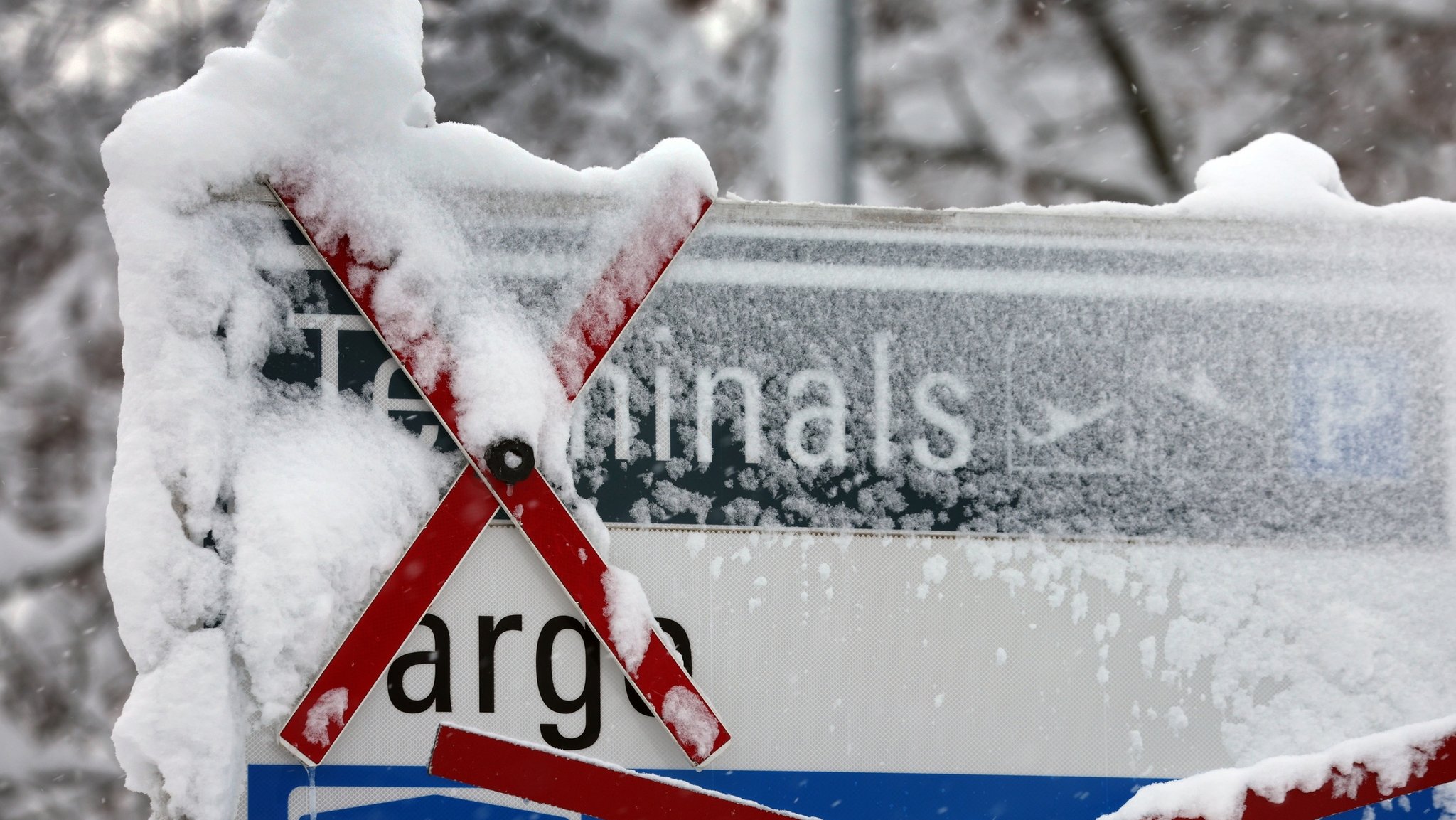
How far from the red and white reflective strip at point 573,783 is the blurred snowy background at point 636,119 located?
5156 millimetres

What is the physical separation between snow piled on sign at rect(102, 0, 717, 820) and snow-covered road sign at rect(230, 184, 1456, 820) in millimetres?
45

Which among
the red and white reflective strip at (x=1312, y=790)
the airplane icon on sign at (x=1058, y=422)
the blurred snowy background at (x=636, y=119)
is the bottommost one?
the red and white reflective strip at (x=1312, y=790)

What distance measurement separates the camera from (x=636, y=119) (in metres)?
6.76

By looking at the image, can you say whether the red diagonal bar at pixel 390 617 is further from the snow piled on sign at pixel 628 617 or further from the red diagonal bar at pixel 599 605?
the snow piled on sign at pixel 628 617

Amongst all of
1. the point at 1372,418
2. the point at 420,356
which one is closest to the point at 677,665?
the point at 420,356

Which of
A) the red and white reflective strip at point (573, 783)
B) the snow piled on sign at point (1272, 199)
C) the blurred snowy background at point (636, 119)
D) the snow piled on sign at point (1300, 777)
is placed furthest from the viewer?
the blurred snowy background at point (636, 119)

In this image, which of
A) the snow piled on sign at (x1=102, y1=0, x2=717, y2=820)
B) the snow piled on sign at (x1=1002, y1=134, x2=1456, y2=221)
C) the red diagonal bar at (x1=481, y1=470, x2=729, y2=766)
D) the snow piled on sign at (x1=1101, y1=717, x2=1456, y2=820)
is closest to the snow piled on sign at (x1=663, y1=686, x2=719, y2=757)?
the red diagonal bar at (x1=481, y1=470, x2=729, y2=766)

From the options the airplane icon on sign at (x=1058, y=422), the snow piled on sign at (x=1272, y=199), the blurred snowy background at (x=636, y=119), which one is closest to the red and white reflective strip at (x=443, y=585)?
the airplane icon on sign at (x=1058, y=422)

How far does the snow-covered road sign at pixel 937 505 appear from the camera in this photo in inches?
58.2

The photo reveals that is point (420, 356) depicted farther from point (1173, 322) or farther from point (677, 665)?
point (1173, 322)

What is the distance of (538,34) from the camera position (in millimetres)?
7070

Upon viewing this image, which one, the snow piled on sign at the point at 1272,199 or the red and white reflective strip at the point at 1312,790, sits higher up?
the snow piled on sign at the point at 1272,199

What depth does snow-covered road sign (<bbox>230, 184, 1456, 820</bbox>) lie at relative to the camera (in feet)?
4.85

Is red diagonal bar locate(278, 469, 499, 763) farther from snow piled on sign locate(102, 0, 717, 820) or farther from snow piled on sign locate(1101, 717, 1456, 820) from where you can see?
snow piled on sign locate(1101, 717, 1456, 820)
